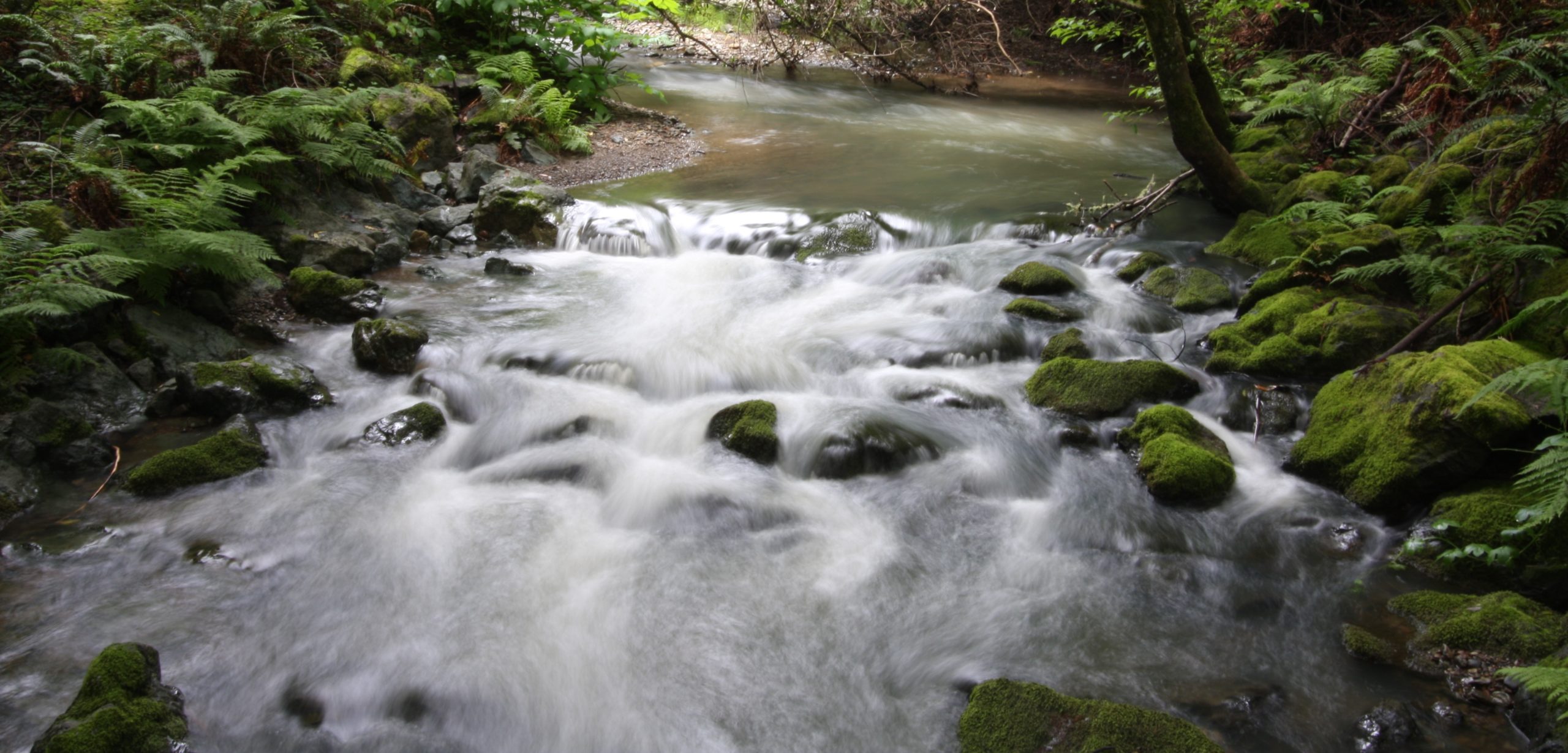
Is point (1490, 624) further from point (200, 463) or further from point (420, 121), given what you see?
point (420, 121)

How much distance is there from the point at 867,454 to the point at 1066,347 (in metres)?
2.16

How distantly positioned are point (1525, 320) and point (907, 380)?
12.7 feet

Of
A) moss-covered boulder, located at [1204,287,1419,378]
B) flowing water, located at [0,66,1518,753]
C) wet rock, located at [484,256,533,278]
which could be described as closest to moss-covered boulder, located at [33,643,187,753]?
flowing water, located at [0,66,1518,753]

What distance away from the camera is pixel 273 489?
4887 mm

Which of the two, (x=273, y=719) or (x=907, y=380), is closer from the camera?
(x=273, y=719)

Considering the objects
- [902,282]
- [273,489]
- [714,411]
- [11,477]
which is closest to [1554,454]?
[714,411]

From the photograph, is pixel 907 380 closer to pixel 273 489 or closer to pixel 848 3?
pixel 273 489

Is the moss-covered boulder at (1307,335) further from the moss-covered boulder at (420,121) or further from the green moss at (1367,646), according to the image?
the moss-covered boulder at (420,121)

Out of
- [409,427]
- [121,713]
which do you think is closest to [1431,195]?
[409,427]

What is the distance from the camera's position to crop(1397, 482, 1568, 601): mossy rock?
12.8 feet

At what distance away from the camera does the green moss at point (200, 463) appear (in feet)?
15.3

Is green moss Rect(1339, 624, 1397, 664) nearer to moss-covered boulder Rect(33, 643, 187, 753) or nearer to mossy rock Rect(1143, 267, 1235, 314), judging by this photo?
mossy rock Rect(1143, 267, 1235, 314)

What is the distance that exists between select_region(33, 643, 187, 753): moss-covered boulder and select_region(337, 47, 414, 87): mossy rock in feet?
25.7

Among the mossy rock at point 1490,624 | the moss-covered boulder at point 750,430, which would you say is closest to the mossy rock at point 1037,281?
the moss-covered boulder at point 750,430
